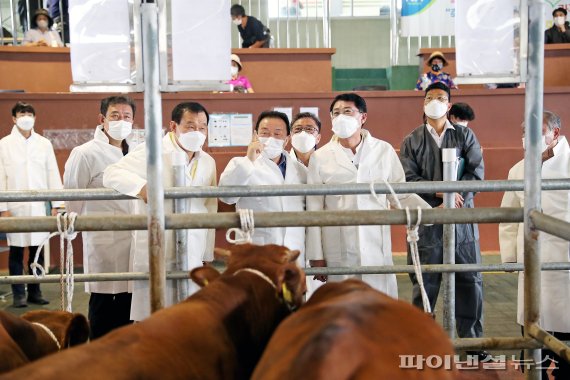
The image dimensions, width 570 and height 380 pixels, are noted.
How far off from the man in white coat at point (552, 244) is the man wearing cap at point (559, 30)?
5.46 metres

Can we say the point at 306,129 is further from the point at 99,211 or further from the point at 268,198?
the point at 99,211

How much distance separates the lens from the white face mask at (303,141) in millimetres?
3943

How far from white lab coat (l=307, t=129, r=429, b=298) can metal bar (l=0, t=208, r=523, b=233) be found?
1145mm

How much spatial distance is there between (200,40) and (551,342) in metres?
1.41

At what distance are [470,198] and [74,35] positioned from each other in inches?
136

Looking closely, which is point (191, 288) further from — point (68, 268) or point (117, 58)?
point (117, 58)

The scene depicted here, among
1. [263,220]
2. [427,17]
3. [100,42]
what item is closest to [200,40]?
[100,42]

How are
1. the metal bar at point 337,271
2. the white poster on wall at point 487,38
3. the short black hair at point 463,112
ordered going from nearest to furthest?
the white poster on wall at point 487,38, the metal bar at point 337,271, the short black hair at point 463,112

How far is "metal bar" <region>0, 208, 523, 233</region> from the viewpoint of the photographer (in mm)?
2195

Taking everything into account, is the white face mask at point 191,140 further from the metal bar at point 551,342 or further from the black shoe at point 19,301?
the black shoe at point 19,301

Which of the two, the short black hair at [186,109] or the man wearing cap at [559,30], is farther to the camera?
the man wearing cap at [559,30]

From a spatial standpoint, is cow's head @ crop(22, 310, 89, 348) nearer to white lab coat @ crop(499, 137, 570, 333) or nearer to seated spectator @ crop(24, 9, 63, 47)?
white lab coat @ crop(499, 137, 570, 333)

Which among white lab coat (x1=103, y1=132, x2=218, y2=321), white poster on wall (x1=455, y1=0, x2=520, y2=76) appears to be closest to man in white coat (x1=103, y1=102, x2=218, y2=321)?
white lab coat (x1=103, y1=132, x2=218, y2=321)

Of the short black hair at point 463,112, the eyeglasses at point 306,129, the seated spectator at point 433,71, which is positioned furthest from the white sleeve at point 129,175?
the seated spectator at point 433,71
